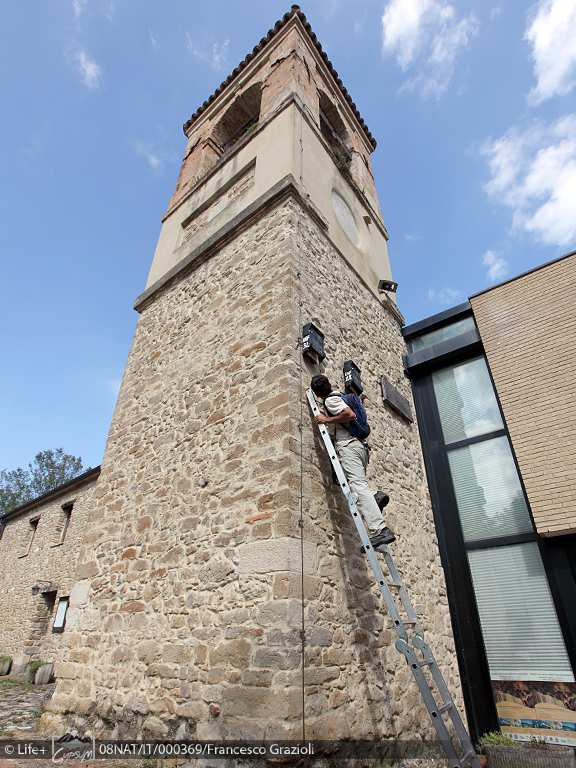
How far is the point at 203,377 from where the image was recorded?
209 inches

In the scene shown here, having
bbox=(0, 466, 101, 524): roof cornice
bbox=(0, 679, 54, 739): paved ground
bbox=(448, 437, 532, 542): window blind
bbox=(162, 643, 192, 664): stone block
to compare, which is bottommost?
bbox=(0, 679, 54, 739): paved ground

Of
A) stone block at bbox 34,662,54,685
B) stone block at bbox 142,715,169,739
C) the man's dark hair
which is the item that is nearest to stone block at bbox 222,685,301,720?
stone block at bbox 142,715,169,739

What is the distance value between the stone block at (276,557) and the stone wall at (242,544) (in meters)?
0.02

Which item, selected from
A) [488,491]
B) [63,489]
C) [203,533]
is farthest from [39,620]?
[488,491]

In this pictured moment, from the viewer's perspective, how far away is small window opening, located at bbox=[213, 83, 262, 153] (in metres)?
10.1

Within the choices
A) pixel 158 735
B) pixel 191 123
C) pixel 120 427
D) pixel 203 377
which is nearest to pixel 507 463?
pixel 203 377

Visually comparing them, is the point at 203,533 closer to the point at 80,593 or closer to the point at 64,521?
the point at 80,593

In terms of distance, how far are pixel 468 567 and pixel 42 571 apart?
469 inches

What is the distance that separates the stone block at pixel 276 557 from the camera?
3.41 m

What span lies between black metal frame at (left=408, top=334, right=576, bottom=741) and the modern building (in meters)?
0.01

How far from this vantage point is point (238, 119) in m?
10.5

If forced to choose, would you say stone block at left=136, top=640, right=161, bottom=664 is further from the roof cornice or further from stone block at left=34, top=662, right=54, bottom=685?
the roof cornice

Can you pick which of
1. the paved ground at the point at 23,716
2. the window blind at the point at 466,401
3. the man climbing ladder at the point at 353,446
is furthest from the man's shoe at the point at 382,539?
the window blind at the point at 466,401

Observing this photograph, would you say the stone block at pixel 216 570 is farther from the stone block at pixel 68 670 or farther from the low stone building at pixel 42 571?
the low stone building at pixel 42 571
